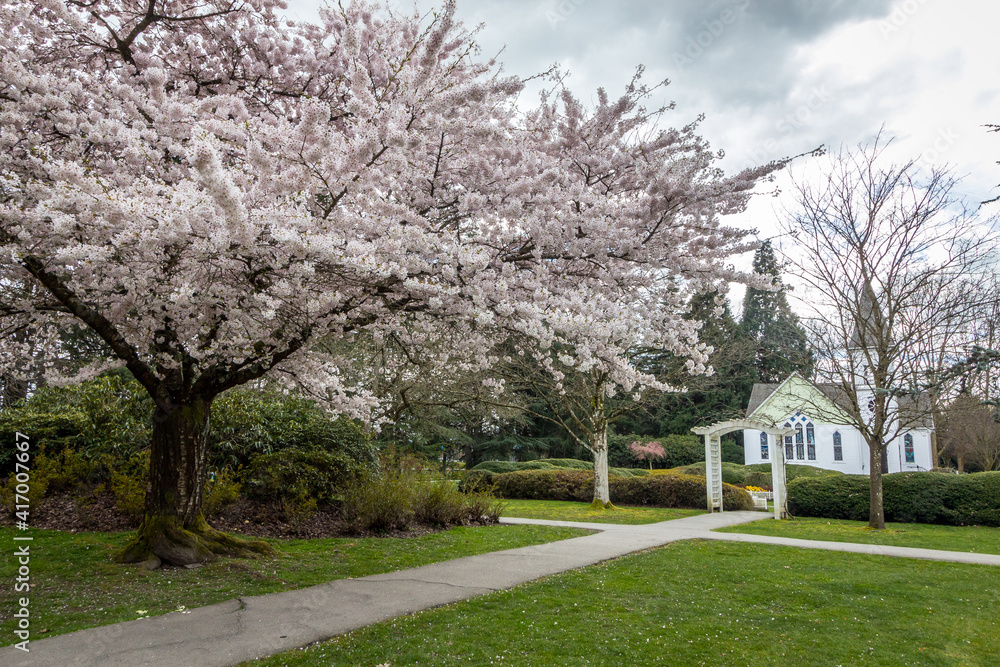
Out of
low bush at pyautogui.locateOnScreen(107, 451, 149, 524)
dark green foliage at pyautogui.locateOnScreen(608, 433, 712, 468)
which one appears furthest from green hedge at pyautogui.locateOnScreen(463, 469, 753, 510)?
dark green foliage at pyautogui.locateOnScreen(608, 433, 712, 468)

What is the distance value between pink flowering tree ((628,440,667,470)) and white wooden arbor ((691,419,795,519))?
12.1 meters

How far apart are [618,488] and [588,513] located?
380 cm

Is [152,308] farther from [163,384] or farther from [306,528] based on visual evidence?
[306,528]

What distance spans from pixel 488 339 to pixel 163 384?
12.7ft

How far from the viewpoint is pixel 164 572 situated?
6.00 metres

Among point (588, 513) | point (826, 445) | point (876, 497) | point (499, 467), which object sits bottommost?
point (588, 513)

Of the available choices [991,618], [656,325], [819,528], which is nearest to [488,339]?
[656,325]

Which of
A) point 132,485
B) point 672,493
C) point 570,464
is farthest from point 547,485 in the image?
point 132,485

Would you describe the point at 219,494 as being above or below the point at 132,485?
below

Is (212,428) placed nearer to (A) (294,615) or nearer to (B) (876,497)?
(A) (294,615)

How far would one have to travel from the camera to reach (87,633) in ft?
13.8

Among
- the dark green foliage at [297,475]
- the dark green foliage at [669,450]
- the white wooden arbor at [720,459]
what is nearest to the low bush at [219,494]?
the dark green foliage at [297,475]

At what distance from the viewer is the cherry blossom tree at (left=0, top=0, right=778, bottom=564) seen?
4.46 meters

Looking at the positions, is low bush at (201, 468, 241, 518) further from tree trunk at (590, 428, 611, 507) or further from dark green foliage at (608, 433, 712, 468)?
dark green foliage at (608, 433, 712, 468)
